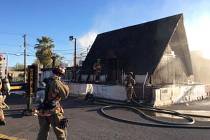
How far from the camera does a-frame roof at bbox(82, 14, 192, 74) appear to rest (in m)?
27.7

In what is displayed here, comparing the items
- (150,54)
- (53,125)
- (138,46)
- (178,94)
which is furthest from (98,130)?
(138,46)

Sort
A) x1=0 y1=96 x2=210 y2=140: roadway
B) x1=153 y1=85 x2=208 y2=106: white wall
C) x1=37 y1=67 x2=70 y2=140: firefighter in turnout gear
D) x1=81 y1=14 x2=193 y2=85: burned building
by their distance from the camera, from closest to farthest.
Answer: x1=37 y1=67 x2=70 y2=140: firefighter in turnout gear, x1=0 y1=96 x2=210 y2=140: roadway, x1=153 y1=85 x2=208 y2=106: white wall, x1=81 y1=14 x2=193 y2=85: burned building

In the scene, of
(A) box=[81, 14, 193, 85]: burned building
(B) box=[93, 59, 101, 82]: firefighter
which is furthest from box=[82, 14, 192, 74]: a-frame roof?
(B) box=[93, 59, 101, 82]: firefighter

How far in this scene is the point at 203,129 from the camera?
11289mm

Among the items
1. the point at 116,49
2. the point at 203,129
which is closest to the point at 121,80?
the point at 116,49

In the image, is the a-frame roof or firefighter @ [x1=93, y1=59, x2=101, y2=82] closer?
the a-frame roof

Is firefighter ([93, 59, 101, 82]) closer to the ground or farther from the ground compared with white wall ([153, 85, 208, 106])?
farther from the ground

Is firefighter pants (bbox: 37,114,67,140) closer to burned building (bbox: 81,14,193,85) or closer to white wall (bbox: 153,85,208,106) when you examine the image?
white wall (bbox: 153,85,208,106)

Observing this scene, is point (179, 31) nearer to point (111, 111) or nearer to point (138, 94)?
point (138, 94)

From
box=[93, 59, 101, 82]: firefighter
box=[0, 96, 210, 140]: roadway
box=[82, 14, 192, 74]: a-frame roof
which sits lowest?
box=[0, 96, 210, 140]: roadway

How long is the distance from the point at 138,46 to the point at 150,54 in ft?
7.39

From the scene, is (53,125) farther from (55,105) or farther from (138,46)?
(138,46)

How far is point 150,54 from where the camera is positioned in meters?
28.0

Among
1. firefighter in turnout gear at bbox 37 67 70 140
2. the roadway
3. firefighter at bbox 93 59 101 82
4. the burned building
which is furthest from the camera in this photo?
firefighter at bbox 93 59 101 82
